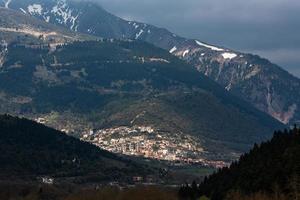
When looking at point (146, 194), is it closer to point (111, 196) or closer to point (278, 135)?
point (111, 196)

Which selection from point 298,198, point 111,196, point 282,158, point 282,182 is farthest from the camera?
point 111,196

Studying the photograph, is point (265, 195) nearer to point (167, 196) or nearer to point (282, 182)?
point (282, 182)

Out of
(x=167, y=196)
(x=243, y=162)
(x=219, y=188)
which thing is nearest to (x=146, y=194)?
(x=167, y=196)

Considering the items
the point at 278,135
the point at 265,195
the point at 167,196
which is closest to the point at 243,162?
the point at 278,135

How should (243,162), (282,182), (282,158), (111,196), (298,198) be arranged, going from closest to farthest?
(298,198) → (282,182) → (282,158) → (111,196) → (243,162)

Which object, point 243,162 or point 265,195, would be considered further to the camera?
point 243,162

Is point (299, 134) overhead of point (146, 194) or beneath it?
overhead
